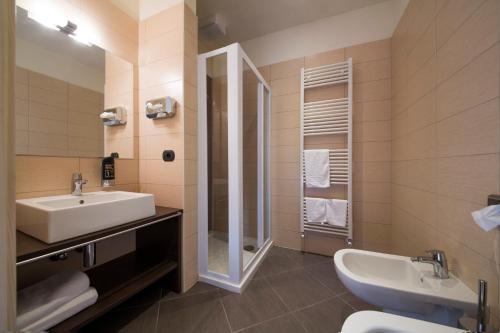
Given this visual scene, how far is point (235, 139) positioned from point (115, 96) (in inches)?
40.2

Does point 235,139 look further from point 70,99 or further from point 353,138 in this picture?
point 353,138

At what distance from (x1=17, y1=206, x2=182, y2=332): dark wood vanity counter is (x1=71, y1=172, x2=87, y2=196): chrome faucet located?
346 mm

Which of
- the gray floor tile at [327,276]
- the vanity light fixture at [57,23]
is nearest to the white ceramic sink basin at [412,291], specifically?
the gray floor tile at [327,276]

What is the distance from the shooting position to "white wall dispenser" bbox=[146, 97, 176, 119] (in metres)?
1.39

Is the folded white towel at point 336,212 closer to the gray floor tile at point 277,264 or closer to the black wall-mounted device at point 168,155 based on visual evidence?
the gray floor tile at point 277,264

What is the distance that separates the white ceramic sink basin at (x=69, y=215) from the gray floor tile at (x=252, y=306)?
2.85 feet

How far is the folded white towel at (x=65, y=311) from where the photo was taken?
752 mm

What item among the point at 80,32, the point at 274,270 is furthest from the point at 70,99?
the point at 274,270

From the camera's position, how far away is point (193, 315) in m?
1.21

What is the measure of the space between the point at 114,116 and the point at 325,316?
2.10 m

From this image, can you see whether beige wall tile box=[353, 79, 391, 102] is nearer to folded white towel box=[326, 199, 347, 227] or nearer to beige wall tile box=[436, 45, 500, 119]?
beige wall tile box=[436, 45, 500, 119]

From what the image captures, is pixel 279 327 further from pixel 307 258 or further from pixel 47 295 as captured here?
pixel 47 295

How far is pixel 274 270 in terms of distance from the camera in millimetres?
1742

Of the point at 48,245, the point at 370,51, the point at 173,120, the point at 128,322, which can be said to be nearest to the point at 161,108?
the point at 173,120
